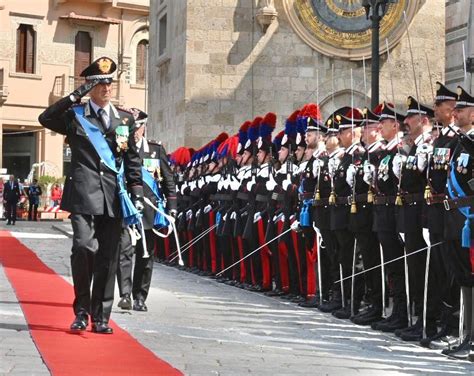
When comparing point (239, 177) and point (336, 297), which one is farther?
point (239, 177)

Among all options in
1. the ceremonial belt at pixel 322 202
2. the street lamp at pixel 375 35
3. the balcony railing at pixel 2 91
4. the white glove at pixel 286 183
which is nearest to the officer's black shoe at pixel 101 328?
the ceremonial belt at pixel 322 202

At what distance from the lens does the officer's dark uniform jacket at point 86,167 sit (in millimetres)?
8953

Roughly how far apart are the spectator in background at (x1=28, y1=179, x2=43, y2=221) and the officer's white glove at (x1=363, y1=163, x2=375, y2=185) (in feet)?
110

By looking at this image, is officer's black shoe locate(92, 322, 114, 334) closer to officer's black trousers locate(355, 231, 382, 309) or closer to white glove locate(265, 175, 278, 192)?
officer's black trousers locate(355, 231, 382, 309)

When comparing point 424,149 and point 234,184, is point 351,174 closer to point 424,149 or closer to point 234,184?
point 424,149

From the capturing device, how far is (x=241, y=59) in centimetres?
2283

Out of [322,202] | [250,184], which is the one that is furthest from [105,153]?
[250,184]

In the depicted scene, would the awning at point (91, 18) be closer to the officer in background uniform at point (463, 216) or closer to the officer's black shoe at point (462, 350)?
the officer in background uniform at point (463, 216)

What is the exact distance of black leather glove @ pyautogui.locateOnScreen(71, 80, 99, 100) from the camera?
29.1ft

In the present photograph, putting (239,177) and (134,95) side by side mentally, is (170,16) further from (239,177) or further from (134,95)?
(134,95)

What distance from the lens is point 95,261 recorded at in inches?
359

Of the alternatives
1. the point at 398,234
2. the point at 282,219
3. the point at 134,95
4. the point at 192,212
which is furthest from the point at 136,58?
the point at 398,234

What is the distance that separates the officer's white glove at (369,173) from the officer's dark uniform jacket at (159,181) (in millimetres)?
1967

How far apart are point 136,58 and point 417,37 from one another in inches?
1334
